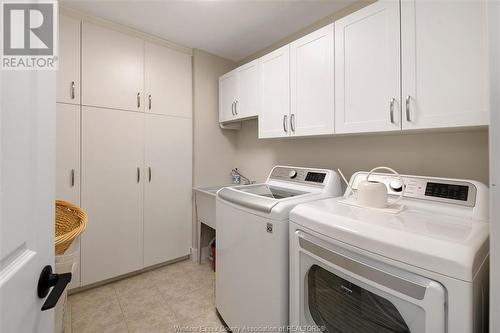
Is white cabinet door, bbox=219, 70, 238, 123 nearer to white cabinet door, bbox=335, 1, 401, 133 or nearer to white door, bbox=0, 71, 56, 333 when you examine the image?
white cabinet door, bbox=335, 1, 401, 133

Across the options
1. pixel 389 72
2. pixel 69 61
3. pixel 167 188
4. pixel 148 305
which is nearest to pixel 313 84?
pixel 389 72

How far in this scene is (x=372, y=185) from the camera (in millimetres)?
1143

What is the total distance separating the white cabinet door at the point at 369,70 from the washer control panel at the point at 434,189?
0.31 metres

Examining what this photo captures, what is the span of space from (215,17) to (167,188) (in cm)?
176

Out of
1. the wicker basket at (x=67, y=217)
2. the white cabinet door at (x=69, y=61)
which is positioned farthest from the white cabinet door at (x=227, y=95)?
the wicker basket at (x=67, y=217)

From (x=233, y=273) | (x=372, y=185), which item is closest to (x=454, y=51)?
(x=372, y=185)

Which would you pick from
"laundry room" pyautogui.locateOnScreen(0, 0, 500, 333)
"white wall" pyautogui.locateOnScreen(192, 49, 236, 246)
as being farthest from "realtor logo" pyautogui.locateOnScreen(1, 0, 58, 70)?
"white wall" pyautogui.locateOnScreen(192, 49, 236, 246)

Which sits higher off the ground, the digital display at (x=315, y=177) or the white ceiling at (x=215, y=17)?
the white ceiling at (x=215, y=17)

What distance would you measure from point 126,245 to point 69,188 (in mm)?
748

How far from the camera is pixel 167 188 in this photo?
244 centimetres

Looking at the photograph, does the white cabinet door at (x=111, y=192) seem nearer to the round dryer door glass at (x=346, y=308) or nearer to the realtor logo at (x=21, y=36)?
the realtor logo at (x=21, y=36)

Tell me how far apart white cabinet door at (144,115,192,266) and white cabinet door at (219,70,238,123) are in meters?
0.42

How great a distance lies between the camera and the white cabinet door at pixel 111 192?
1.99 meters

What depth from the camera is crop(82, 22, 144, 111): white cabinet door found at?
1967 mm
